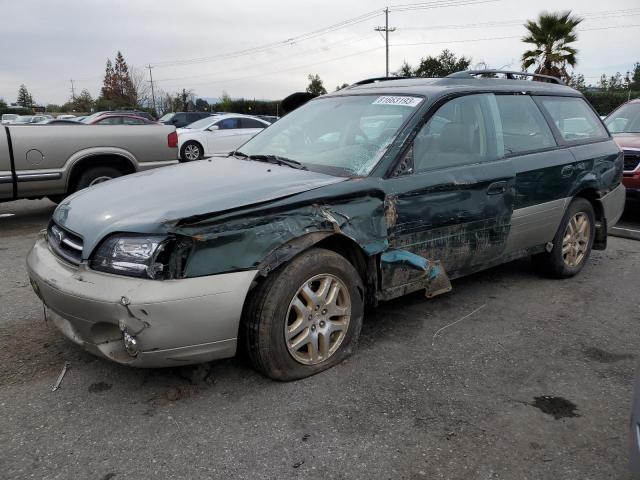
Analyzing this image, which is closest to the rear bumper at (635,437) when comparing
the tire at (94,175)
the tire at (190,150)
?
the tire at (94,175)

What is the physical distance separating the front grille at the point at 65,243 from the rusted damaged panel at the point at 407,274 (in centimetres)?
169

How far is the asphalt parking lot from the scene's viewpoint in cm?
232

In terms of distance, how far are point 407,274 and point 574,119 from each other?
2.65m

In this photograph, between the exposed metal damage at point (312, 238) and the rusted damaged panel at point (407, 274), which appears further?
the rusted damaged panel at point (407, 274)

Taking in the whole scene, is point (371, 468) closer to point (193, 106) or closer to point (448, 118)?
point (448, 118)

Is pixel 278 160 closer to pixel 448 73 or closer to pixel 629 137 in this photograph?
pixel 629 137

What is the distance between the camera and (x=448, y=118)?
3.68 m

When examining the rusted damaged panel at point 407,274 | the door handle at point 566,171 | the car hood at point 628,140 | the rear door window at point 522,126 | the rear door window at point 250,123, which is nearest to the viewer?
the rusted damaged panel at point 407,274

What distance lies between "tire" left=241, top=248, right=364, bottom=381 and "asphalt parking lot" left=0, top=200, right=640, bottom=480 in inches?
4.6

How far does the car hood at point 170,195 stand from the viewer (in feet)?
8.66

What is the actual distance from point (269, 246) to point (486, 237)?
6.02 feet

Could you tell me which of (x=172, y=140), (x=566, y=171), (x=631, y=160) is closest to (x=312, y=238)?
(x=566, y=171)

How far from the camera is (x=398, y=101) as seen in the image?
3662mm

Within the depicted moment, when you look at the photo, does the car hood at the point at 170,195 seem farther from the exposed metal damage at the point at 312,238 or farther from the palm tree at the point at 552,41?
the palm tree at the point at 552,41
